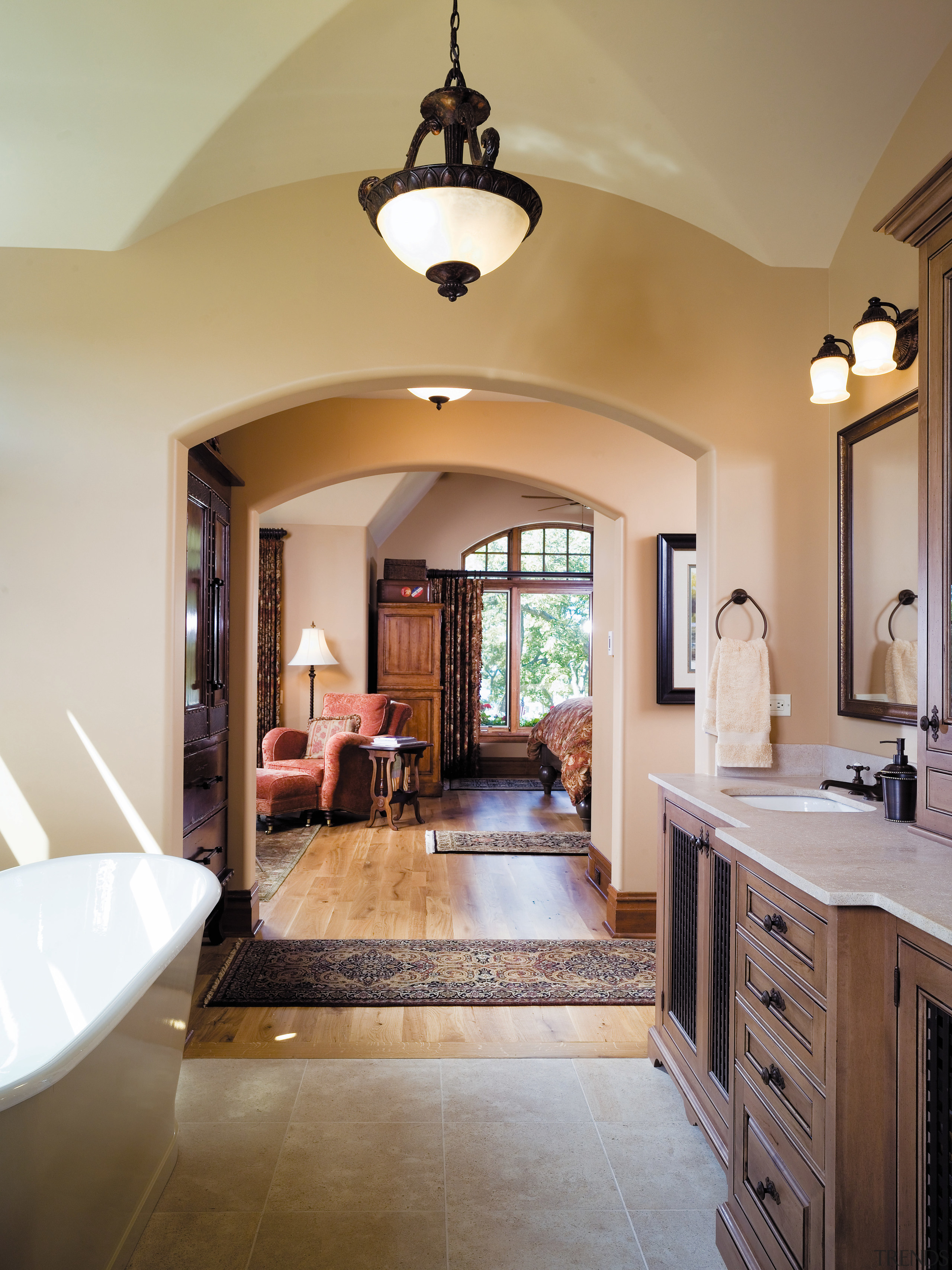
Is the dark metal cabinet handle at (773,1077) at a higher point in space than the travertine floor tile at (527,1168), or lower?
higher

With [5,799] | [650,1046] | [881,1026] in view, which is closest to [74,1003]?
[5,799]

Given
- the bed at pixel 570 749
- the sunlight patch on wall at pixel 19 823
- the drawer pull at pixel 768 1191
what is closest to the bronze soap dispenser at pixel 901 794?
the drawer pull at pixel 768 1191

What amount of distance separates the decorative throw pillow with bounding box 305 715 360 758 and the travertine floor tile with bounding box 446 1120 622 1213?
4.94m

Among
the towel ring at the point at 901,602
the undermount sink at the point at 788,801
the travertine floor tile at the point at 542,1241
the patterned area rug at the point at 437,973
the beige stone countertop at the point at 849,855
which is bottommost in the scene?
the patterned area rug at the point at 437,973

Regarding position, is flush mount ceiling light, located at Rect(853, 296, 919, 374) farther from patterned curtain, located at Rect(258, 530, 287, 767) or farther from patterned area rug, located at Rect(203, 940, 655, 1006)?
patterned curtain, located at Rect(258, 530, 287, 767)

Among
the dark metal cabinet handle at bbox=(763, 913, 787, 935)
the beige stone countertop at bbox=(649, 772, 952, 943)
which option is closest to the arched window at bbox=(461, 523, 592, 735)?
the beige stone countertop at bbox=(649, 772, 952, 943)

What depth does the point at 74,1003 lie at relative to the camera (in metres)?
2.40

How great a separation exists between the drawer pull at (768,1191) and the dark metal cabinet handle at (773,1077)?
0.60 ft

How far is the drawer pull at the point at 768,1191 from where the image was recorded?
1695mm

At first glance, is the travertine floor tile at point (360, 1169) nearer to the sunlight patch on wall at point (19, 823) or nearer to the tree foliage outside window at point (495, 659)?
the sunlight patch on wall at point (19, 823)

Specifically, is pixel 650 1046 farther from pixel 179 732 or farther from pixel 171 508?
pixel 171 508

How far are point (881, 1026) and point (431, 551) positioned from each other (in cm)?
828

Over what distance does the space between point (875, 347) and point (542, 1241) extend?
8.13ft

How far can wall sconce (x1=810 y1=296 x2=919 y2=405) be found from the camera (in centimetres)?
244
